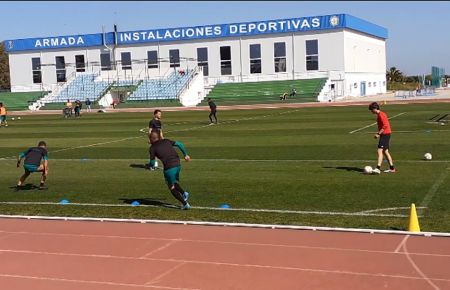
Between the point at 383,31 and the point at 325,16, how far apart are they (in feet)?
81.1

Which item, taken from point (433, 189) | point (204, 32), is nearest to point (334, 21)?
point (204, 32)

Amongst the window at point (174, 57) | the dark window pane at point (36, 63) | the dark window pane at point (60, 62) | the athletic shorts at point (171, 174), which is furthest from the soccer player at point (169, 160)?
the dark window pane at point (36, 63)

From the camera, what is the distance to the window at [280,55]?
73562 mm

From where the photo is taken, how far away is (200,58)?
77250 mm

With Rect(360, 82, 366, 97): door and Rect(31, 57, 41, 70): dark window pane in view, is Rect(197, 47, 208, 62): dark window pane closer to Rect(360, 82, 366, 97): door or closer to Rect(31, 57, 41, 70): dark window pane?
Rect(360, 82, 366, 97): door

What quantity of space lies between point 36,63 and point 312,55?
38.8 m

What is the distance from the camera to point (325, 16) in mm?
71438

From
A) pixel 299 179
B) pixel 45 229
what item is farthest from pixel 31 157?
pixel 299 179

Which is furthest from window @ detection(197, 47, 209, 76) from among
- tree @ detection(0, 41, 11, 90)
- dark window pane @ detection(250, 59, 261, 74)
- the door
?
Result: tree @ detection(0, 41, 11, 90)

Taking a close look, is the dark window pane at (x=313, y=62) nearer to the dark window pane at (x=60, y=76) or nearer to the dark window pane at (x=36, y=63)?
the dark window pane at (x=60, y=76)

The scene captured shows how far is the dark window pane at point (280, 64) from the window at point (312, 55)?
2844 mm

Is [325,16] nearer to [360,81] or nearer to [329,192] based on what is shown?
[360,81]

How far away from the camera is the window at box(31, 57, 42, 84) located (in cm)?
8481

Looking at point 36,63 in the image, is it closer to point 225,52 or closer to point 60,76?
point 60,76
